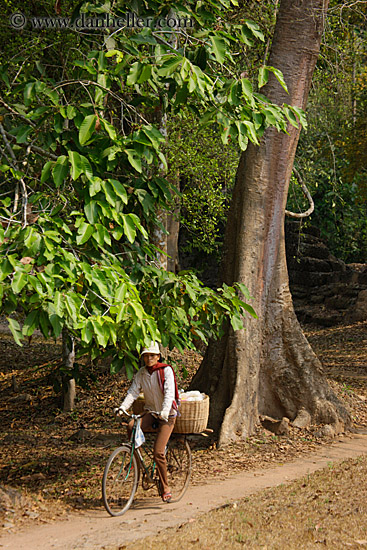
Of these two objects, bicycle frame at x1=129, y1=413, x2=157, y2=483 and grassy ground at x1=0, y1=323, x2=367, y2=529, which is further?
grassy ground at x1=0, y1=323, x2=367, y2=529

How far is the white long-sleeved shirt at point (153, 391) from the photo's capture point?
6781 millimetres

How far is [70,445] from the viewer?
10.7 metres

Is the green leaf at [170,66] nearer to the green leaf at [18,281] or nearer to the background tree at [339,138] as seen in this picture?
the green leaf at [18,281]

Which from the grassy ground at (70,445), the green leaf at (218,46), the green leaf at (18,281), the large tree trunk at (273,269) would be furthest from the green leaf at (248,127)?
the large tree trunk at (273,269)

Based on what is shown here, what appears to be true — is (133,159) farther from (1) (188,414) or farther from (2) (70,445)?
(2) (70,445)

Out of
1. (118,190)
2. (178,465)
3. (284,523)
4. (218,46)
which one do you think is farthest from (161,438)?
(218,46)

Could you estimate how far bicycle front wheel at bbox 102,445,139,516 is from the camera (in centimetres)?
671

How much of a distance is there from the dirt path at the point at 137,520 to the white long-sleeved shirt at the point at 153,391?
1014 millimetres

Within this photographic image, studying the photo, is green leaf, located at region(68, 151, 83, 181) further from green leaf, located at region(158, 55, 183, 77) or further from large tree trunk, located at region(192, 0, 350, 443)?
large tree trunk, located at region(192, 0, 350, 443)

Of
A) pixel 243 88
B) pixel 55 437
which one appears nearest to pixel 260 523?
pixel 243 88

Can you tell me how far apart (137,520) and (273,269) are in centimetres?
552

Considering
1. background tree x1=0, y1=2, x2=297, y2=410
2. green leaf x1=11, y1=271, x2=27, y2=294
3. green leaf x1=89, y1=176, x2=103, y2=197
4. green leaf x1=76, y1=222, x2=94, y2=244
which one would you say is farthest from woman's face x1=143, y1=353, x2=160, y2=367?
green leaf x1=11, y1=271, x2=27, y2=294

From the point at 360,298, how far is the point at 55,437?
17.6 metres

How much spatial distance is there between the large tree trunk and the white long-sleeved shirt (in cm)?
367
